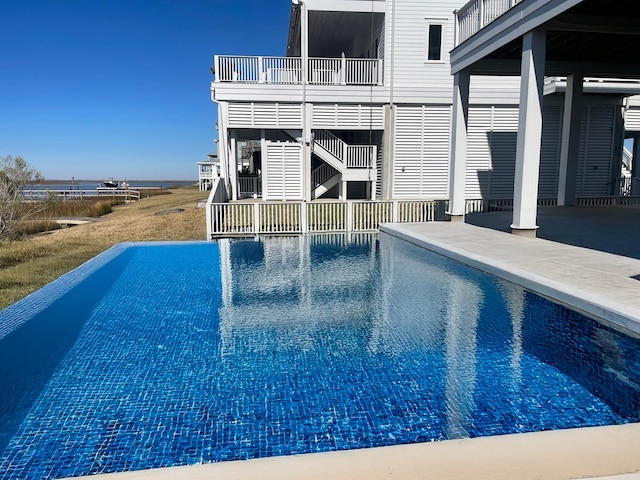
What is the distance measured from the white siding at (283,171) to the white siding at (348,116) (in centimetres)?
152

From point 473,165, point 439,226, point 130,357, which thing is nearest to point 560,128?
point 473,165

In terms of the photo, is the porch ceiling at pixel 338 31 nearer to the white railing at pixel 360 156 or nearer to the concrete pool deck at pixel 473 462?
the white railing at pixel 360 156

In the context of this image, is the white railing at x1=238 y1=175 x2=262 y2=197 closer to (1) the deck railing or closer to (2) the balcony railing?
(2) the balcony railing

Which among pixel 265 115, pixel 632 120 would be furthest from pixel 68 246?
pixel 632 120

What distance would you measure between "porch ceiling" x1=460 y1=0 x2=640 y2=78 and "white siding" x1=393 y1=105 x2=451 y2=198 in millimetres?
4417

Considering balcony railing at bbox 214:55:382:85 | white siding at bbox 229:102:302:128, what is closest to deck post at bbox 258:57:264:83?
balcony railing at bbox 214:55:382:85

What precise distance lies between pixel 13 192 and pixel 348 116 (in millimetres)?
12715

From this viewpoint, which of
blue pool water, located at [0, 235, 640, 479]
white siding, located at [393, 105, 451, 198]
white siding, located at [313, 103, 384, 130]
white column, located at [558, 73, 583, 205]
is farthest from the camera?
white siding, located at [393, 105, 451, 198]

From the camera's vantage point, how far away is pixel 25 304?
6.01 m

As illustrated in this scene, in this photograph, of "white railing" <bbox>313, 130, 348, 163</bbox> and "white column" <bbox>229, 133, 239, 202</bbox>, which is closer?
"white railing" <bbox>313, 130, 348, 163</bbox>

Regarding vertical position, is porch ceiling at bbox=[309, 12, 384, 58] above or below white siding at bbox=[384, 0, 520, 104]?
above

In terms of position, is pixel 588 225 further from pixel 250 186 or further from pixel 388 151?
pixel 250 186

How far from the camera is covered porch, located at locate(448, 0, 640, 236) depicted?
834 centimetres

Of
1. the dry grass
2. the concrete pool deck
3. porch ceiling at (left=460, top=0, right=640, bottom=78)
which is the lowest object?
the dry grass
